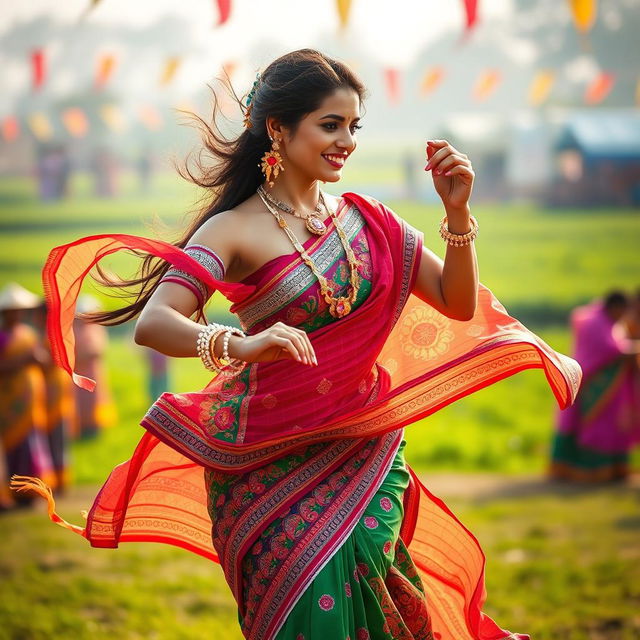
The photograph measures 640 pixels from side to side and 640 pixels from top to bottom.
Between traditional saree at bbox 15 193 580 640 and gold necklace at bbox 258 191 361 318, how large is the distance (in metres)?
0.02

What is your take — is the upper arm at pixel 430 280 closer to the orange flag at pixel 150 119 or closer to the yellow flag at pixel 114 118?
the yellow flag at pixel 114 118

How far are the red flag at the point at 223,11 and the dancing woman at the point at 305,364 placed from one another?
1.85 meters

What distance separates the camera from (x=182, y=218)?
330cm

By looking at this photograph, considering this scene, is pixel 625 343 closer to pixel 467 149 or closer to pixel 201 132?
pixel 201 132

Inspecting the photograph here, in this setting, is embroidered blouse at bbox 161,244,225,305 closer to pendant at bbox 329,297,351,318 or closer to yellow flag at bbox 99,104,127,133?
pendant at bbox 329,297,351,318

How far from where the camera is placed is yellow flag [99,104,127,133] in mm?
18133

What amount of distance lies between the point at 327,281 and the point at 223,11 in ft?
7.69

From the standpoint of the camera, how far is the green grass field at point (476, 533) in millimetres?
5207

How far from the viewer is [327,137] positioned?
294cm

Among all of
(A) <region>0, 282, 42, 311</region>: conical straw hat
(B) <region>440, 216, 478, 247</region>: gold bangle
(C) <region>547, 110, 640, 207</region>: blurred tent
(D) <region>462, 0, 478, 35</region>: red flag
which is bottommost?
(C) <region>547, 110, 640, 207</region>: blurred tent

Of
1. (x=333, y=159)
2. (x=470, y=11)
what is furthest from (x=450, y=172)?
(x=470, y=11)

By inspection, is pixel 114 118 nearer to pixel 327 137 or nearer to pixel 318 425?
pixel 327 137

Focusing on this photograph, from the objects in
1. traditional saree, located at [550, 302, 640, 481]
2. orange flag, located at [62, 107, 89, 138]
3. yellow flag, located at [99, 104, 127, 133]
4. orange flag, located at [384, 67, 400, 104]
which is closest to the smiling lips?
traditional saree, located at [550, 302, 640, 481]

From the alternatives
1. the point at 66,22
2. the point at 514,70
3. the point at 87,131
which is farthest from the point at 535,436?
the point at 514,70
